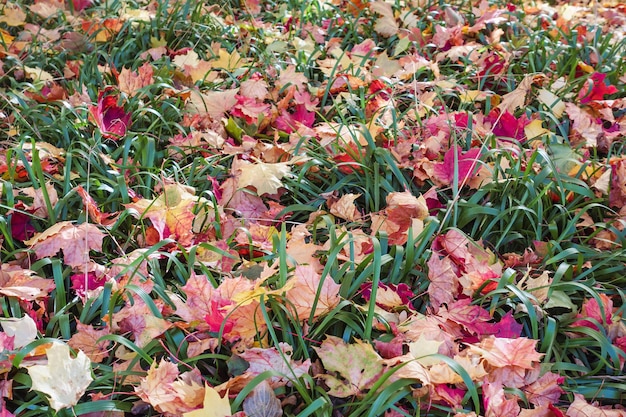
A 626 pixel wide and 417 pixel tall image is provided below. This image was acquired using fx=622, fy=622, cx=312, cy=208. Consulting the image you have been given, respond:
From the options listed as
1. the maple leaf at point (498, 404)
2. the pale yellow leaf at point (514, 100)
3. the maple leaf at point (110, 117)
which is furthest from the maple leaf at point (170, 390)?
the pale yellow leaf at point (514, 100)

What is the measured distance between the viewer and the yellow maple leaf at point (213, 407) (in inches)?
48.1

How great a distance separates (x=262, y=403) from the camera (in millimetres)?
1313

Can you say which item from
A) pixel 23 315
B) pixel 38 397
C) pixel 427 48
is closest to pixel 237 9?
pixel 427 48

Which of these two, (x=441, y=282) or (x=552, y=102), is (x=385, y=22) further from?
(x=441, y=282)

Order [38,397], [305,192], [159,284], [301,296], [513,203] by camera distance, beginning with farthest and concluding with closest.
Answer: [305,192], [513,203], [159,284], [301,296], [38,397]

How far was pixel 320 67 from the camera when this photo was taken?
277cm

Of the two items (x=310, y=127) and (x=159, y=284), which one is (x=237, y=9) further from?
(x=159, y=284)

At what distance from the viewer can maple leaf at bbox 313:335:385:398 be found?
4.41 ft

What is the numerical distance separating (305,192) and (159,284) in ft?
2.13

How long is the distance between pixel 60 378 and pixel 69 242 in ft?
1.82

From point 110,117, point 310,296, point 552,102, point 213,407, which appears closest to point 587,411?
point 310,296

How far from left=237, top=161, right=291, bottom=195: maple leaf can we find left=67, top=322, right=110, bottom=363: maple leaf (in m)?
0.66

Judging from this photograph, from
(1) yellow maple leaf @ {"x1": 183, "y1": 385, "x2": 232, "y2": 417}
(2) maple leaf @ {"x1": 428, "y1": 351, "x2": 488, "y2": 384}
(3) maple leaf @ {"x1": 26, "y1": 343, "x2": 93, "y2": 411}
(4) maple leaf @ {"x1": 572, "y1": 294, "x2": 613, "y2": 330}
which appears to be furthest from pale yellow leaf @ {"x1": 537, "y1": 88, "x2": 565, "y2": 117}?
(3) maple leaf @ {"x1": 26, "y1": 343, "x2": 93, "y2": 411}

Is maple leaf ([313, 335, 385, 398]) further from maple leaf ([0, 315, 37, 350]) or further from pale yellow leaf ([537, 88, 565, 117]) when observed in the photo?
pale yellow leaf ([537, 88, 565, 117])
